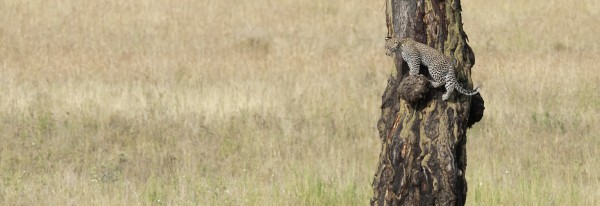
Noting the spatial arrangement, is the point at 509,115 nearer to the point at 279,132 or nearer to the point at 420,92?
the point at 279,132

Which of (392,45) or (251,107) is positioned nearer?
(392,45)

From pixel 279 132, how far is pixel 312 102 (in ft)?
4.85

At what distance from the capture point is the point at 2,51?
18234 mm

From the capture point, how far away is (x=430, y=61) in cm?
610

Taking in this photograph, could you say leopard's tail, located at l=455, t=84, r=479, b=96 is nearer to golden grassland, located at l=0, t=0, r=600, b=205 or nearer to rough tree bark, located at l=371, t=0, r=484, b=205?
rough tree bark, located at l=371, t=0, r=484, b=205

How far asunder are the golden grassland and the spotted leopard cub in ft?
8.21

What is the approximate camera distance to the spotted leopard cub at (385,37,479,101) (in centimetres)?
609

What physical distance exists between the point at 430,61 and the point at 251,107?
279 inches

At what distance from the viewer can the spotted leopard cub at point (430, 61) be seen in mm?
6094

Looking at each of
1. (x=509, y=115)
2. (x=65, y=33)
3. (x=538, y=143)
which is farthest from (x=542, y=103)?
(x=65, y=33)

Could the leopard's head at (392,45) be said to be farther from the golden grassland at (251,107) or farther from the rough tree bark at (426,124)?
the golden grassland at (251,107)

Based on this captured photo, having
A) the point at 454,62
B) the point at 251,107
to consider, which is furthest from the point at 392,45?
the point at 251,107

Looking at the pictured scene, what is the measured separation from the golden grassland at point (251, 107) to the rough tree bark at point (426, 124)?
223cm

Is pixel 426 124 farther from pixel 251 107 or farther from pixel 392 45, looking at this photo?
pixel 251 107
